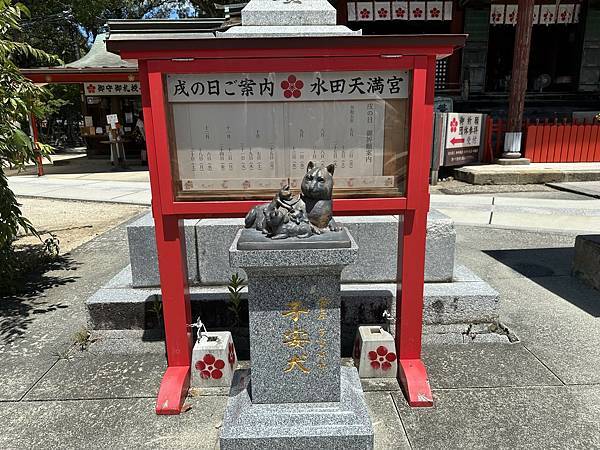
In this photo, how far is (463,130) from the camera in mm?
11312

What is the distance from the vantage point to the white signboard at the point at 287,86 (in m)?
2.82

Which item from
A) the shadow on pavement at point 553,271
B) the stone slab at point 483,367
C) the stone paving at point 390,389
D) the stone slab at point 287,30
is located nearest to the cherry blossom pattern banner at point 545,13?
the shadow on pavement at point 553,271

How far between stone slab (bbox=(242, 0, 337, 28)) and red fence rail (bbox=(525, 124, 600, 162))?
1011 cm

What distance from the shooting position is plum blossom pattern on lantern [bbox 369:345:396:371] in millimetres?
3271

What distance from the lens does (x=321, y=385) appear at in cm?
262

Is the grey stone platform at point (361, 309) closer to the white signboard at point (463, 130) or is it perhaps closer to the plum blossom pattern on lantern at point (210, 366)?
the plum blossom pattern on lantern at point (210, 366)

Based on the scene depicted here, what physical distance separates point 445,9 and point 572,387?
14.8m

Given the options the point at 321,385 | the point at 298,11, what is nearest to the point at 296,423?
the point at 321,385

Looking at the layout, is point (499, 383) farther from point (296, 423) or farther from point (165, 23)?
point (165, 23)

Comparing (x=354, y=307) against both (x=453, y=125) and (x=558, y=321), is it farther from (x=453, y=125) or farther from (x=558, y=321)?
(x=453, y=125)

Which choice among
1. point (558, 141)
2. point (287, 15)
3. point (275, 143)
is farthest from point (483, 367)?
point (558, 141)

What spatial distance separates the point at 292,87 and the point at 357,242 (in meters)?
1.78

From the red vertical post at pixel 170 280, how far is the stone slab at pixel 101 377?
0.78ft

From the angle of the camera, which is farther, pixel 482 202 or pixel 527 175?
pixel 527 175
